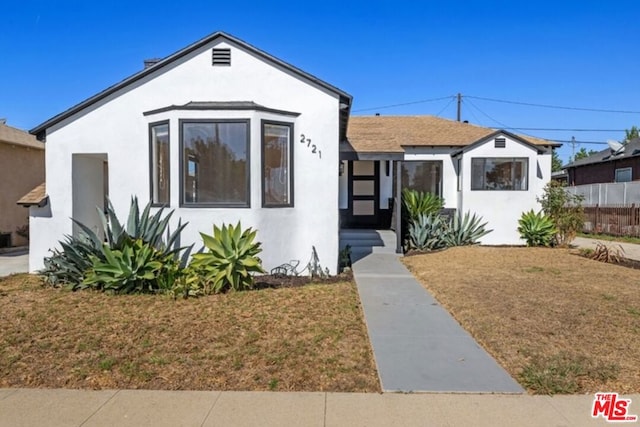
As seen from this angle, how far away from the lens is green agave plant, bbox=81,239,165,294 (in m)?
7.27

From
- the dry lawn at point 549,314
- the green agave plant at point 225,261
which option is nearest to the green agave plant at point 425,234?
the dry lawn at point 549,314

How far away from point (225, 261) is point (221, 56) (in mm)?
4559

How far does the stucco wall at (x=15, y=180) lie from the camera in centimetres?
1452

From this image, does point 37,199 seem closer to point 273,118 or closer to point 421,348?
point 273,118

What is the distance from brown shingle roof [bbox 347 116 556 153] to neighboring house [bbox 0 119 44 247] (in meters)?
12.0

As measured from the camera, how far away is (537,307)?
21.8 feet

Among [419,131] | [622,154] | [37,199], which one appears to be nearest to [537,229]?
[419,131]

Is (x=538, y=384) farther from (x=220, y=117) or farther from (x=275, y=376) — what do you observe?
(x=220, y=117)

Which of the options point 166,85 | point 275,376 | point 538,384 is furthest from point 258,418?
point 166,85

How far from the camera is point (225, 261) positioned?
24.3ft

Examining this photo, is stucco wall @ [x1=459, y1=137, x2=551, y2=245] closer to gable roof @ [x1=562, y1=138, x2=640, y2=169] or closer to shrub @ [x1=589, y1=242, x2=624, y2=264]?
shrub @ [x1=589, y1=242, x2=624, y2=264]

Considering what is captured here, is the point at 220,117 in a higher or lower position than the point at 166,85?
lower

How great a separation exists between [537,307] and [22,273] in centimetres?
1096

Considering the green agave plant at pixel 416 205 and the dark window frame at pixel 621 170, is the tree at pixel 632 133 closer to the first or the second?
the dark window frame at pixel 621 170
